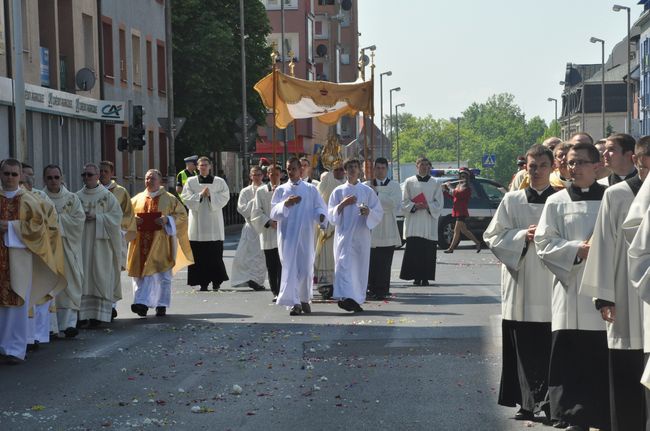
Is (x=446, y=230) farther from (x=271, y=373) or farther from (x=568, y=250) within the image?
(x=568, y=250)

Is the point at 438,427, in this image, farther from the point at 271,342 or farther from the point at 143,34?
the point at 143,34

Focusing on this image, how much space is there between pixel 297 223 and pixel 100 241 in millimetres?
2495

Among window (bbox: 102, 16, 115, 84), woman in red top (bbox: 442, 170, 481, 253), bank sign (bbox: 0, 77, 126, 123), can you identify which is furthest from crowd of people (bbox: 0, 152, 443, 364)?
window (bbox: 102, 16, 115, 84)

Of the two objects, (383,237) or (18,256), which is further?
(383,237)

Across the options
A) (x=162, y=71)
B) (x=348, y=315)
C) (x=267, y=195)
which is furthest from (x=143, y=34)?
(x=348, y=315)

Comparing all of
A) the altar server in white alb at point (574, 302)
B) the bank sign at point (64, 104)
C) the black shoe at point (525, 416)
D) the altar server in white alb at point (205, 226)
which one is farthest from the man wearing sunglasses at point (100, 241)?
the bank sign at point (64, 104)

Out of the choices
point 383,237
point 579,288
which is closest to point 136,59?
point 383,237

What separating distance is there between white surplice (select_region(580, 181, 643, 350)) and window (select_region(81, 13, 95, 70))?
35428 mm

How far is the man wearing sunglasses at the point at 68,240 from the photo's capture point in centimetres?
1600

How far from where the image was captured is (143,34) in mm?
49906

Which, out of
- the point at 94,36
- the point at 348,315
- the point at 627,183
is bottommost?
the point at 348,315

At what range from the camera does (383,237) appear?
2136 cm

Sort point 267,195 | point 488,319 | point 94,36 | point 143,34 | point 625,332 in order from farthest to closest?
1. point 143,34
2. point 94,36
3. point 267,195
4. point 488,319
5. point 625,332

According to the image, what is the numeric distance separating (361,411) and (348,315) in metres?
7.72
